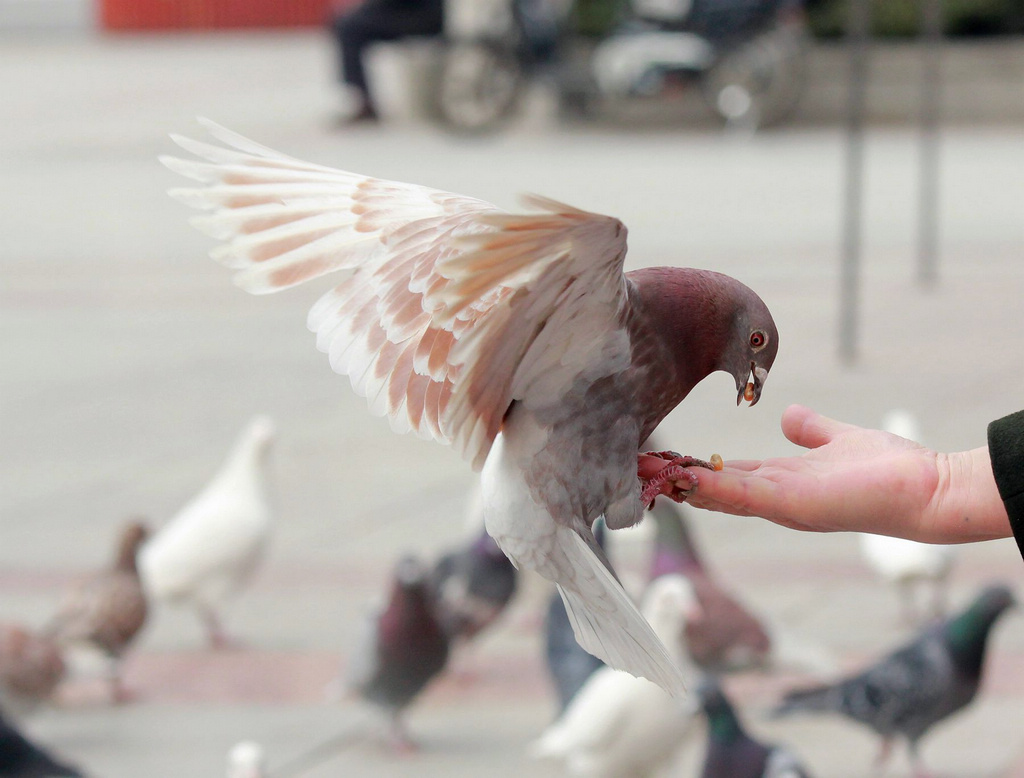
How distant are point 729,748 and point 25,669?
222 centimetres

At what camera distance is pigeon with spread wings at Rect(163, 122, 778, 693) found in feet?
5.76

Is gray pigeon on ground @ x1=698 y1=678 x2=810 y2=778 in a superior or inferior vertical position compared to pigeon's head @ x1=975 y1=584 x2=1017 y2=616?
Result: inferior

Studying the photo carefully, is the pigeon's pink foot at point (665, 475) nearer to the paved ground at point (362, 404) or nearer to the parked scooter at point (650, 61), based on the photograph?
the paved ground at point (362, 404)

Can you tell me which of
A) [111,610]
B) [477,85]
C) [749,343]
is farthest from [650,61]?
[749,343]

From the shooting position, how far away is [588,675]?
4230mm

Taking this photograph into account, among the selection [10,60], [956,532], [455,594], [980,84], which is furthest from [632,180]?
[10,60]

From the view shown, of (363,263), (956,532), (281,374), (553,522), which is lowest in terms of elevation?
(281,374)

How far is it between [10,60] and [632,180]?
44.2ft

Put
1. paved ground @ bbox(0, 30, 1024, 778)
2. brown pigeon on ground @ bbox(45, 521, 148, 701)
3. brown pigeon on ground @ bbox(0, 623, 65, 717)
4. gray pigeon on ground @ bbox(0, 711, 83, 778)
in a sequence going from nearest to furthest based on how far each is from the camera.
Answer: gray pigeon on ground @ bbox(0, 711, 83, 778) < brown pigeon on ground @ bbox(0, 623, 65, 717) < brown pigeon on ground @ bbox(45, 521, 148, 701) < paved ground @ bbox(0, 30, 1024, 778)

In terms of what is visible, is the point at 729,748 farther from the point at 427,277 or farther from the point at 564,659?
the point at 427,277

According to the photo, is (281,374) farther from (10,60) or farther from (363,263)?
(10,60)

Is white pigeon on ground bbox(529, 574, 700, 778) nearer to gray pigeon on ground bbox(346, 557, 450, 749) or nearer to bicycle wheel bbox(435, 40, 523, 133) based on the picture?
gray pigeon on ground bbox(346, 557, 450, 749)

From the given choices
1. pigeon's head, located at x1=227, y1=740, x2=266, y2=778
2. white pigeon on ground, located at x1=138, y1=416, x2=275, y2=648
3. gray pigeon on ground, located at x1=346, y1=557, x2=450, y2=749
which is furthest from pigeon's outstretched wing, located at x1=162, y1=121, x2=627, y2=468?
white pigeon on ground, located at x1=138, y1=416, x2=275, y2=648

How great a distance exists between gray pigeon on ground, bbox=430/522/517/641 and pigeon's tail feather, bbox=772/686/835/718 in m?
1.06
